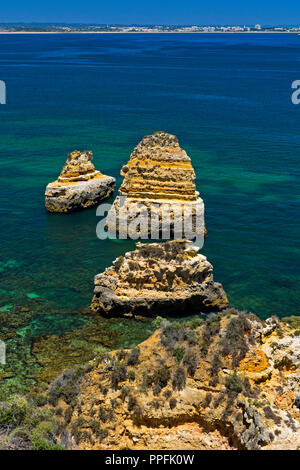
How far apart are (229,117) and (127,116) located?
15530 millimetres

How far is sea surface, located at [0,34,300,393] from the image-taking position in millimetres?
24734

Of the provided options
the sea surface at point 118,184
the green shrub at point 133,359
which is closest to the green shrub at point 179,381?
the green shrub at point 133,359

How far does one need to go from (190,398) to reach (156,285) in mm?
10315

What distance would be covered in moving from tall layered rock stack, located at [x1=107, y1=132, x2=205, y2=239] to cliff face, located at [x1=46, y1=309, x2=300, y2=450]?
58.9ft

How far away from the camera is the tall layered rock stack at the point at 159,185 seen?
34.4 m

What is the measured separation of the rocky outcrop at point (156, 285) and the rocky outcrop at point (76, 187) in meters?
15.2

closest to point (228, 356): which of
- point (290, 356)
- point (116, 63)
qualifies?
point (290, 356)

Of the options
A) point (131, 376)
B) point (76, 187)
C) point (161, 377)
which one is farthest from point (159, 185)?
point (161, 377)

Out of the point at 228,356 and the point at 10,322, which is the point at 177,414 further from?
the point at 10,322

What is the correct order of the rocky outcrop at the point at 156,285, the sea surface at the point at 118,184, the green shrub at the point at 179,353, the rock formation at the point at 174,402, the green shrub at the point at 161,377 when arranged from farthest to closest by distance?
the rocky outcrop at the point at 156,285 < the sea surface at the point at 118,184 < the green shrub at the point at 179,353 < the green shrub at the point at 161,377 < the rock formation at the point at 174,402

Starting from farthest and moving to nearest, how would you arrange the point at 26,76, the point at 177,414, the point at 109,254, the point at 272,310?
the point at 26,76, the point at 109,254, the point at 272,310, the point at 177,414

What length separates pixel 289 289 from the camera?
28.5 m

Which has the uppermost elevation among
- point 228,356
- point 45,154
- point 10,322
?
point 45,154

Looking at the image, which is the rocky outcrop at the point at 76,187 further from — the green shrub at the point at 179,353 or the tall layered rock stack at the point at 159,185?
the green shrub at the point at 179,353
